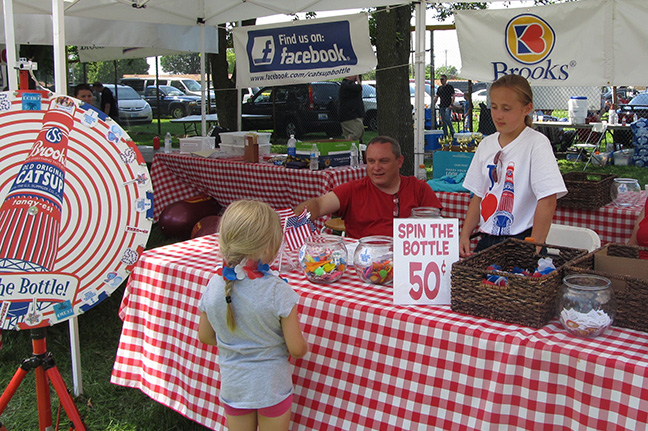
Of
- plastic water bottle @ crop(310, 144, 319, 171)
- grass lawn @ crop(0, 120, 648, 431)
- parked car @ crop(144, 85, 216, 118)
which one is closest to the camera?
grass lawn @ crop(0, 120, 648, 431)

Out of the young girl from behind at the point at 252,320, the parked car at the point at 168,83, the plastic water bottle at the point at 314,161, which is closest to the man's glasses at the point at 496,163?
the young girl from behind at the point at 252,320

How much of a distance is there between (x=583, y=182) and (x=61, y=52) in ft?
9.83

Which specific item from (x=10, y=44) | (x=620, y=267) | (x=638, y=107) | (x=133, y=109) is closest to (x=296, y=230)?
(x=620, y=267)

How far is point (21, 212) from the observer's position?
2283 mm

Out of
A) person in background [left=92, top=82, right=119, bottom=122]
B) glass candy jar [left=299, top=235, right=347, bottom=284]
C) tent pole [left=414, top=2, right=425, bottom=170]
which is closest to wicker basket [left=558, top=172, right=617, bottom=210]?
tent pole [left=414, top=2, right=425, bottom=170]

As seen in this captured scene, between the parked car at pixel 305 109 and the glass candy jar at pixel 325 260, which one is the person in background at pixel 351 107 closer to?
the parked car at pixel 305 109

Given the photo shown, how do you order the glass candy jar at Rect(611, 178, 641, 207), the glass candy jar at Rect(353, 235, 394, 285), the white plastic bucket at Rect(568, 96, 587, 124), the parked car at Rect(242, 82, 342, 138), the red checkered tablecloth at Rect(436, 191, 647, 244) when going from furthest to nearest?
1. the parked car at Rect(242, 82, 342, 138)
2. the white plastic bucket at Rect(568, 96, 587, 124)
3. the glass candy jar at Rect(611, 178, 641, 207)
4. the red checkered tablecloth at Rect(436, 191, 647, 244)
5. the glass candy jar at Rect(353, 235, 394, 285)

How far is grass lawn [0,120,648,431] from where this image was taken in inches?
114

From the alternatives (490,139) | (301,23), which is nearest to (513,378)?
(490,139)

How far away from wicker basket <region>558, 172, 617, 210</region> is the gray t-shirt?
254 cm

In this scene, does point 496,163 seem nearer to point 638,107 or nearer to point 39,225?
point 39,225

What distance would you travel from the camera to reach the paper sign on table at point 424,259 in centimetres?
202

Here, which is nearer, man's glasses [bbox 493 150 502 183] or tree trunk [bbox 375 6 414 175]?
man's glasses [bbox 493 150 502 183]

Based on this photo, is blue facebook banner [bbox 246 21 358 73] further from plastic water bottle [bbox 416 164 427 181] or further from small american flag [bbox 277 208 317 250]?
small american flag [bbox 277 208 317 250]
